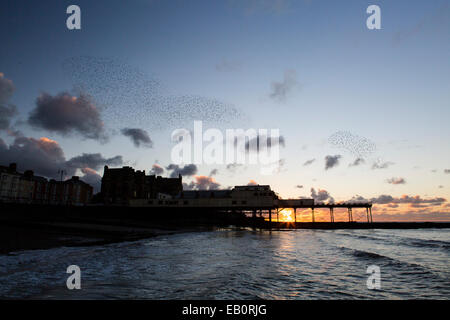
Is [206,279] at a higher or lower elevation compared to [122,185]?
lower

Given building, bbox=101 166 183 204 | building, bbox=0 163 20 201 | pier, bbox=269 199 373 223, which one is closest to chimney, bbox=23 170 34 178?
building, bbox=0 163 20 201

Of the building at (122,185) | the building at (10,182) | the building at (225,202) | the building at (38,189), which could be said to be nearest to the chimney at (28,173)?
the building at (38,189)

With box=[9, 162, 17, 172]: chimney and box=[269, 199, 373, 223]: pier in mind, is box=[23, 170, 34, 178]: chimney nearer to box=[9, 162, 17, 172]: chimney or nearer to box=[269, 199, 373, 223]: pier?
box=[9, 162, 17, 172]: chimney

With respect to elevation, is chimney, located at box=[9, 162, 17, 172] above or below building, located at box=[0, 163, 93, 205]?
above

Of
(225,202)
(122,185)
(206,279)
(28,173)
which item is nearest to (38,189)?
(28,173)

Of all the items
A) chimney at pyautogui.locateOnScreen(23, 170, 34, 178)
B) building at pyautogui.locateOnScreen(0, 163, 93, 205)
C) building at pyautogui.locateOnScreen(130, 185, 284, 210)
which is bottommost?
building at pyautogui.locateOnScreen(130, 185, 284, 210)

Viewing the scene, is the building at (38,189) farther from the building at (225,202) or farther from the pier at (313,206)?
the pier at (313,206)

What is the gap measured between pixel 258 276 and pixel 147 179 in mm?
100045

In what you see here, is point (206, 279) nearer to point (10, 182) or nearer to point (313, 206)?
point (313, 206)

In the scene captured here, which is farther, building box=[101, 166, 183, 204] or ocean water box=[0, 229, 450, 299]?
building box=[101, 166, 183, 204]
